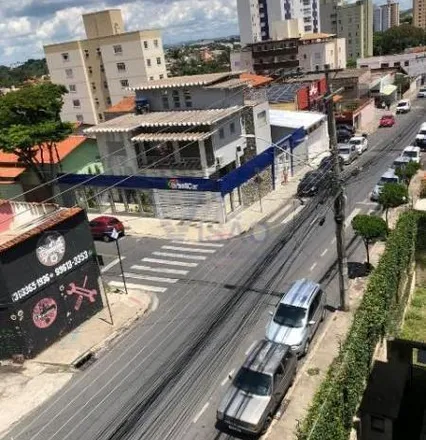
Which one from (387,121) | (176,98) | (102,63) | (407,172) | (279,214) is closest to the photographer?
(407,172)

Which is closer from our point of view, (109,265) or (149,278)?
(149,278)

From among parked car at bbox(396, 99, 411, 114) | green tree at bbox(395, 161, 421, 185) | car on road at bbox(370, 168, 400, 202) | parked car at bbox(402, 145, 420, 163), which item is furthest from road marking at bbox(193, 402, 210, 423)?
parked car at bbox(396, 99, 411, 114)

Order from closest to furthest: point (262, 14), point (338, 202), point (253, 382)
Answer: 1. point (253, 382)
2. point (338, 202)
3. point (262, 14)

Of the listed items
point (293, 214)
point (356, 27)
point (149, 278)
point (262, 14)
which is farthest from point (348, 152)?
point (356, 27)

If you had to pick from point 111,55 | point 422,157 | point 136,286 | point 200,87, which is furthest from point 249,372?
point 111,55

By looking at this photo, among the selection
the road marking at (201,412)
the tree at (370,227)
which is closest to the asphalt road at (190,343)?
the road marking at (201,412)

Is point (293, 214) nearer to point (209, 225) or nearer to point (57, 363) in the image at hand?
point (209, 225)

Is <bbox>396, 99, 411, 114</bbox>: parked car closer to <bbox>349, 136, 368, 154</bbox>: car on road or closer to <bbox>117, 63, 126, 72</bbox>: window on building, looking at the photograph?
<bbox>349, 136, 368, 154</bbox>: car on road

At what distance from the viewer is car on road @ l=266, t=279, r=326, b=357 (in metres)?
19.5

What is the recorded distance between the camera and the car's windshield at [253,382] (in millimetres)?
16172

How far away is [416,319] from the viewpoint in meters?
22.0

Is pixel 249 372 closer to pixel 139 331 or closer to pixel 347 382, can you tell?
pixel 347 382

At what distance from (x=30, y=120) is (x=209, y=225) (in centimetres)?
1835

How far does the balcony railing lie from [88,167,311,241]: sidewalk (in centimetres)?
455
